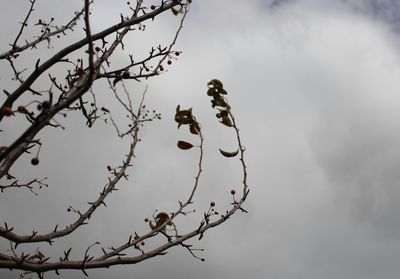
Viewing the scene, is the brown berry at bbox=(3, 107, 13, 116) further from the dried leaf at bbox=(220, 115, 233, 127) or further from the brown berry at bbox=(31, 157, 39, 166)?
the dried leaf at bbox=(220, 115, 233, 127)

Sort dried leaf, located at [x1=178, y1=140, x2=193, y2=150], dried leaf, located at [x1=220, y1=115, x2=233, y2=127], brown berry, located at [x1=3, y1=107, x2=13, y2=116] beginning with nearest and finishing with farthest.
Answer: brown berry, located at [x1=3, y1=107, x2=13, y2=116], dried leaf, located at [x1=220, y1=115, x2=233, y2=127], dried leaf, located at [x1=178, y1=140, x2=193, y2=150]

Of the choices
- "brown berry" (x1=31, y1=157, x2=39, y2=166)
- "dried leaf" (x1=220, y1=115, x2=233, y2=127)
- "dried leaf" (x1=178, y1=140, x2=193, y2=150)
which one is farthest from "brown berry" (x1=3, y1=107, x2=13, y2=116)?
"dried leaf" (x1=220, y1=115, x2=233, y2=127)

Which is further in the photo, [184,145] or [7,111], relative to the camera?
[184,145]

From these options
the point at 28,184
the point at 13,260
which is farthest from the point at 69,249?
the point at 28,184

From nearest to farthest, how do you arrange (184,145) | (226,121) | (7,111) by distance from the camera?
(7,111), (226,121), (184,145)

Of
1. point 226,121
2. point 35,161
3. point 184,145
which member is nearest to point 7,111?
point 35,161

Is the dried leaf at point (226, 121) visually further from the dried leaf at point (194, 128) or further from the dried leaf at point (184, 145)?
the dried leaf at point (184, 145)

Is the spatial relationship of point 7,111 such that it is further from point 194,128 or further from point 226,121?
point 226,121

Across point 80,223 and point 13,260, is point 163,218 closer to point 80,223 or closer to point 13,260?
point 80,223

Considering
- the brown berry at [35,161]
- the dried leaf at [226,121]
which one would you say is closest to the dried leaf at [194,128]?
the dried leaf at [226,121]

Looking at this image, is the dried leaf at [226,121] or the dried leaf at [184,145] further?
the dried leaf at [184,145]

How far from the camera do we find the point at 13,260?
12.6ft

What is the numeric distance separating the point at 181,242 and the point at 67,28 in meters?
7.10

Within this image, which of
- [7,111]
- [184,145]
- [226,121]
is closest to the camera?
[7,111]
